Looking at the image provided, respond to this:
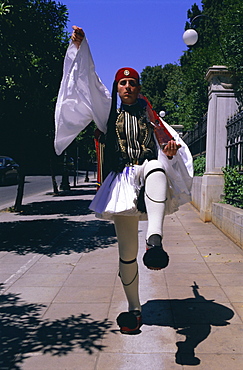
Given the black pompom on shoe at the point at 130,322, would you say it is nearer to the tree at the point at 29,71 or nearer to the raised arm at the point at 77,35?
the raised arm at the point at 77,35

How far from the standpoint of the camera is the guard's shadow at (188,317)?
371 cm

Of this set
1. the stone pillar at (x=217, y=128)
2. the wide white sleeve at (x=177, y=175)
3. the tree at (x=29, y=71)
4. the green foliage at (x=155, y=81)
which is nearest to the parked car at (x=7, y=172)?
the tree at (x=29, y=71)

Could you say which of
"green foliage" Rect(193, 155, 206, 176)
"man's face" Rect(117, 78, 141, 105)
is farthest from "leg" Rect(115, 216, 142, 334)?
"green foliage" Rect(193, 155, 206, 176)

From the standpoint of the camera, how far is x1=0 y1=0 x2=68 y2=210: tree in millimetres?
7996

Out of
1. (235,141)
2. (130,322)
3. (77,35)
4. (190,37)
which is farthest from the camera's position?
(190,37)

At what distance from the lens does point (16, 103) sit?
1205cm

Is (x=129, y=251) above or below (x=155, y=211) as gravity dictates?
below

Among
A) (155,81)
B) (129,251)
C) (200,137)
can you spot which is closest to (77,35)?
(129,251)

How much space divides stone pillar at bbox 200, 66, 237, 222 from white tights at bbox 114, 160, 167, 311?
22.8 feet

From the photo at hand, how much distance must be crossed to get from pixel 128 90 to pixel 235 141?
6.45 meters

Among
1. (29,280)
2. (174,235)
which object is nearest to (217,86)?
(174,235)

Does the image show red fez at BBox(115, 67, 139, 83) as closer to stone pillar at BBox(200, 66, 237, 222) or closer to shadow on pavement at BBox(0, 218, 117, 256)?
shadow on pavement at BBox(0, 218, 117, 256)

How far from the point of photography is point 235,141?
9.82 metres

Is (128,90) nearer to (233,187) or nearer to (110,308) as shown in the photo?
(110,308)
